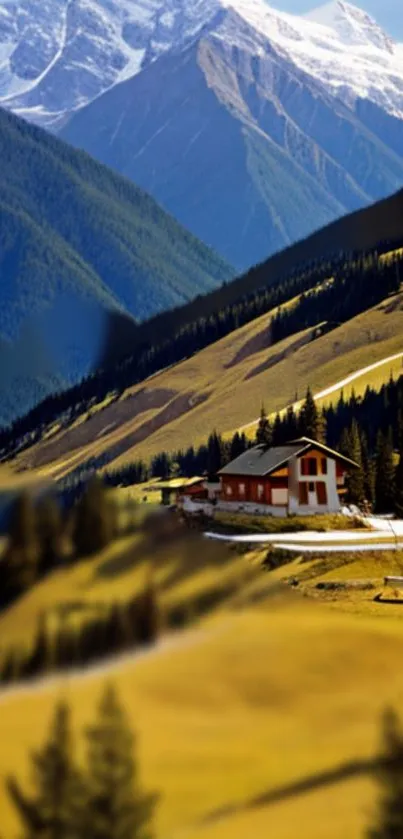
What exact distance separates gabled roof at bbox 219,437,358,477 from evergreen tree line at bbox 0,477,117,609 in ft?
163

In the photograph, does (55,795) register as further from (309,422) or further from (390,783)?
(309,422)

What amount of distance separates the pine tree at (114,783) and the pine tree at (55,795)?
0.04 metres

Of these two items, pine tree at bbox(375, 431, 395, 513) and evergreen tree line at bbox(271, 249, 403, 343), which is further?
evergreen tree line at bbox(271, 249, 403, 343)

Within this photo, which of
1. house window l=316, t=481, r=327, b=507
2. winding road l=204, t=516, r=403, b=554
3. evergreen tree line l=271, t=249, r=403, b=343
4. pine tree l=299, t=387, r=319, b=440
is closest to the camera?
winding road l=204, t=516, r=403, b=554

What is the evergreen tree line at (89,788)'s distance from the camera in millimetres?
3443

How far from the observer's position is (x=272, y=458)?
5684 centimetres

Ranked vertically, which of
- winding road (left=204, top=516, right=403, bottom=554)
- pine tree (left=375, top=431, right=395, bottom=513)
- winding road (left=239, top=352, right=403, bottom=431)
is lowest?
winding road (left=204, top=516, right=403, bottom=554)

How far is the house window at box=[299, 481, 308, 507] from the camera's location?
54666mm

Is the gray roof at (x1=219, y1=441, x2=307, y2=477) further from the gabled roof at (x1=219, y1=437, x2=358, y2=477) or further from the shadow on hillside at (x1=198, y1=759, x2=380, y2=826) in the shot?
the shadow on hillside at (x1=198, y1=759, x2=380, y2=826)

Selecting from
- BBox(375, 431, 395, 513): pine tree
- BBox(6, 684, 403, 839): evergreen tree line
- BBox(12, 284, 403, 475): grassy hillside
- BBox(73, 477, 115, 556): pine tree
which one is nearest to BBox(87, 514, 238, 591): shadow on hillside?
BBox(73, 477, 115, 556): pine tree

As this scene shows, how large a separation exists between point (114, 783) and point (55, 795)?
171mm

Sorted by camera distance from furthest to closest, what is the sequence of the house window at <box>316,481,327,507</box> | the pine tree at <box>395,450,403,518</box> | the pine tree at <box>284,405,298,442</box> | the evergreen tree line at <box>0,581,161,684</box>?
1. the pine tree at <box>284,405,298,442</box>
2. the pine tree at <box>395,450,403,518</box>
3. the house window at <box>316,481,327,507</box>
4. the evergreen tree line at <box>0,581,161,684</box>

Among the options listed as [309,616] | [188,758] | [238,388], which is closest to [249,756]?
[188,758]

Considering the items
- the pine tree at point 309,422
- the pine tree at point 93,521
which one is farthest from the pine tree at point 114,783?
the pine tree at point 309,422
